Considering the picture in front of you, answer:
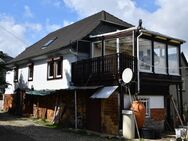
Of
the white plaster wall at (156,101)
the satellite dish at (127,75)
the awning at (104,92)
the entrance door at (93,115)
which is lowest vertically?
the entrance door at (93,115)

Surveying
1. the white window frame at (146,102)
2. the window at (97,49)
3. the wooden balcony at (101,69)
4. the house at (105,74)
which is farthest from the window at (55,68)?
the white window frame at (146,102)

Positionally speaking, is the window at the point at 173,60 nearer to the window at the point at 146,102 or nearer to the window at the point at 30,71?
the window at the point at 146,102

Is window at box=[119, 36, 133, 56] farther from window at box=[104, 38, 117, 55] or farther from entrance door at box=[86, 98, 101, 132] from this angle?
entrance door at box=[86, 98, 101, 132]

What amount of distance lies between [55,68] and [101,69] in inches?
231

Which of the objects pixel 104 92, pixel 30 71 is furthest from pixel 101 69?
pixel 30 71

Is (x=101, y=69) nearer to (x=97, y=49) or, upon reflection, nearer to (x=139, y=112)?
(x=97, y=49)

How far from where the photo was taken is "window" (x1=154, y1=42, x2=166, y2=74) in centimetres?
2062

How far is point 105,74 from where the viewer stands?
19.2m

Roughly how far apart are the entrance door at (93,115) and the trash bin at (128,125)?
2215 millimetres

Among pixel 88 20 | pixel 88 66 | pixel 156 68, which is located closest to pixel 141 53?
pixel 156 68

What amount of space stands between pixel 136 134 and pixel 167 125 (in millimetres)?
4756

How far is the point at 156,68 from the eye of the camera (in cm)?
2045

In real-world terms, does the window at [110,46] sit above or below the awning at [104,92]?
above

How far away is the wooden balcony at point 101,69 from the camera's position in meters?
18.3
